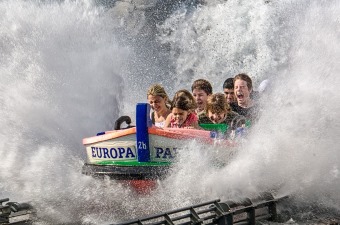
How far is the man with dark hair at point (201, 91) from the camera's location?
10.1 meters

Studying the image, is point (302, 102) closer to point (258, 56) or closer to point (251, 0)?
point (258, 56)

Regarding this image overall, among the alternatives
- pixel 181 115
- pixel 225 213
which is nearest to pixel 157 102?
pixel 181 115

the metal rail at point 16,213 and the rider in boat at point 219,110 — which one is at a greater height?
the rider in boat at point 219,110

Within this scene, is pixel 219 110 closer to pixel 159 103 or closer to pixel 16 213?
pixel 159 103

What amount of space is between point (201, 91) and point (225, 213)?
11.3 feet

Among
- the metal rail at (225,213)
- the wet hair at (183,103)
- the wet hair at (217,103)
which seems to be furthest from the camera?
the wet hair at (217,103)

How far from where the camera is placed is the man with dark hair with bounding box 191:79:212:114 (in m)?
10.1

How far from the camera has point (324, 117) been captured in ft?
27.4

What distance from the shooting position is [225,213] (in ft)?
23.0

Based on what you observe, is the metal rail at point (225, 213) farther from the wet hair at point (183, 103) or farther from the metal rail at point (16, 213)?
the metal rail at point (16, 213)

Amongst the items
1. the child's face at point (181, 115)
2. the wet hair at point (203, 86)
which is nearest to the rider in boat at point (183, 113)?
the child's face at point (181, 115)

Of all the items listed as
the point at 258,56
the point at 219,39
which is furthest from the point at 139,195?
the point at 219,39

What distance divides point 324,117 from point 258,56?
96.3 feet

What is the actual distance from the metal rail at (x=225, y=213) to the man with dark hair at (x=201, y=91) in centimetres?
252
